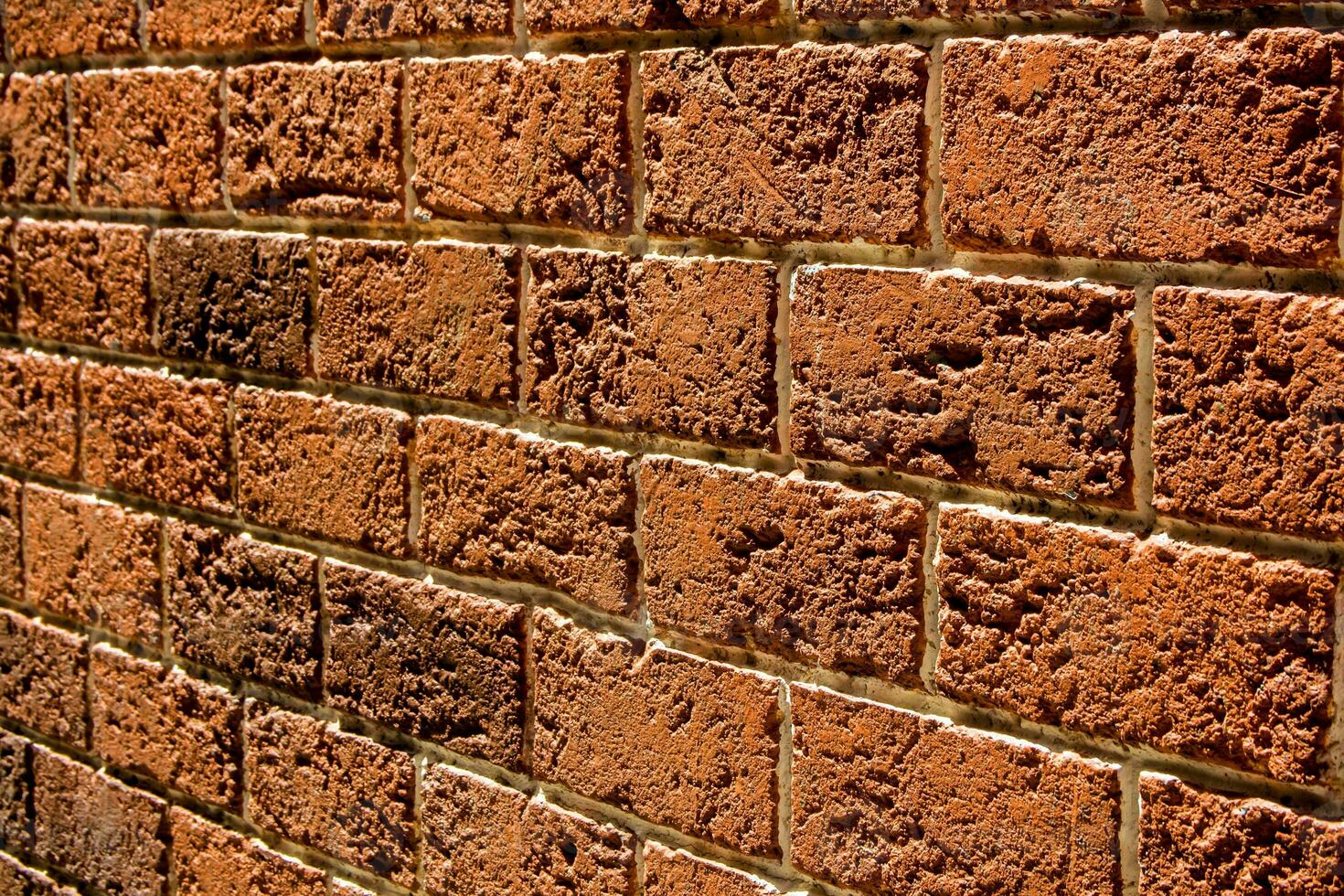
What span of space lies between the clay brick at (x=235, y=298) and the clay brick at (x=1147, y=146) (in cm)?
102

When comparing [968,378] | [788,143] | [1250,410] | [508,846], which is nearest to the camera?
[1250,410]

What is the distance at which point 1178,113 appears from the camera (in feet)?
3.93

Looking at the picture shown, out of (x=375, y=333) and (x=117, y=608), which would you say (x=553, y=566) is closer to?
(x=375, y=333)

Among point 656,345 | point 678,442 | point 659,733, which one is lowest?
point 659,733

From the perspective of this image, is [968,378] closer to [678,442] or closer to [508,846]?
[678,442]

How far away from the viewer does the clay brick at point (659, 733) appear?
5.15 feet

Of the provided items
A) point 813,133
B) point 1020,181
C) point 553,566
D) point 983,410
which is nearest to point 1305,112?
point 1020,181

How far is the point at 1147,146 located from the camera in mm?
1220

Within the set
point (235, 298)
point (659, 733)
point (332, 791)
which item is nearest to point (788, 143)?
point (659, 733)

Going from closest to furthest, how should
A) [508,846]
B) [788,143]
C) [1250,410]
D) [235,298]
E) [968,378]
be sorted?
[1250,410]
[968,378]
[788,143]
[508,846]
[235,298]

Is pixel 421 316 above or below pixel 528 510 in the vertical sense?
above

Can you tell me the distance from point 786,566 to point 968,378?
11.4 inches

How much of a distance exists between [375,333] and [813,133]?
72cm

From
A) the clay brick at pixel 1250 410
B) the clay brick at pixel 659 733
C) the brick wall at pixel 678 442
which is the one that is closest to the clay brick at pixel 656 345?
the brick wall at pixel 678 442
